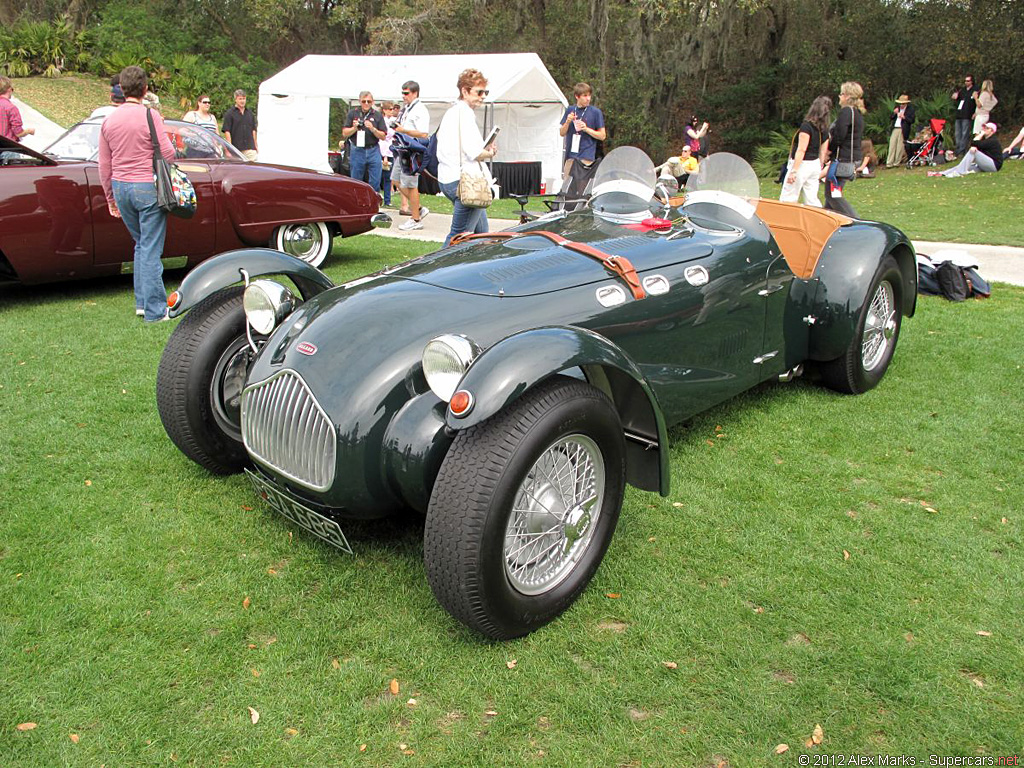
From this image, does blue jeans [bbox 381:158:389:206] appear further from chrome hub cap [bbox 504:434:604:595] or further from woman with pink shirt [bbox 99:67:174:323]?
chrome hub cap [bbox 504:434:604:595]

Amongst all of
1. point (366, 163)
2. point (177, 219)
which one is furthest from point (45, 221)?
point (366, 163)

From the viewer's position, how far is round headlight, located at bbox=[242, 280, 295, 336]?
3635 mm

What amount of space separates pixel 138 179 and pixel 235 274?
313cm

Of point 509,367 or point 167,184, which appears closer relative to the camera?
point 509,367

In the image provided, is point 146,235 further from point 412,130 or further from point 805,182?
point 805,182

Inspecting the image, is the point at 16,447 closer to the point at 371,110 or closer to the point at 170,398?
the point at 170,398

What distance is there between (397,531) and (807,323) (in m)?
2.77

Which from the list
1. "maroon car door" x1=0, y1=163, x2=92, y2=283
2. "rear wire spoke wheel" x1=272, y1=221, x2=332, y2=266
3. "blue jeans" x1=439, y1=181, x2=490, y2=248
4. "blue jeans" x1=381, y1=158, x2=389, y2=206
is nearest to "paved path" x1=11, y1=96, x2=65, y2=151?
"blue jeans" x1=381, y1=158, x2=389, y2=206

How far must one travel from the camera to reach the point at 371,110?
13.5 meters

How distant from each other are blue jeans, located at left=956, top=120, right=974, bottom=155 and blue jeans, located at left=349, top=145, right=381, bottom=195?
586 inches

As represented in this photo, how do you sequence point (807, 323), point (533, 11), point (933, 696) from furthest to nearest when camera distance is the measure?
point (533, 11) → point (807, 323) → point (933, 696)

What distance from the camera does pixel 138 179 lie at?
6.43 m

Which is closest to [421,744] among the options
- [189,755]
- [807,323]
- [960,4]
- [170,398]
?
[189,755]

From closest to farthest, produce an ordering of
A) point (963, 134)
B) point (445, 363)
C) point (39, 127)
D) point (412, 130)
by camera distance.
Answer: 1. point (445, 363)
2. point (412, 130)
3. point (963, 134)
4. point (39, 127)
